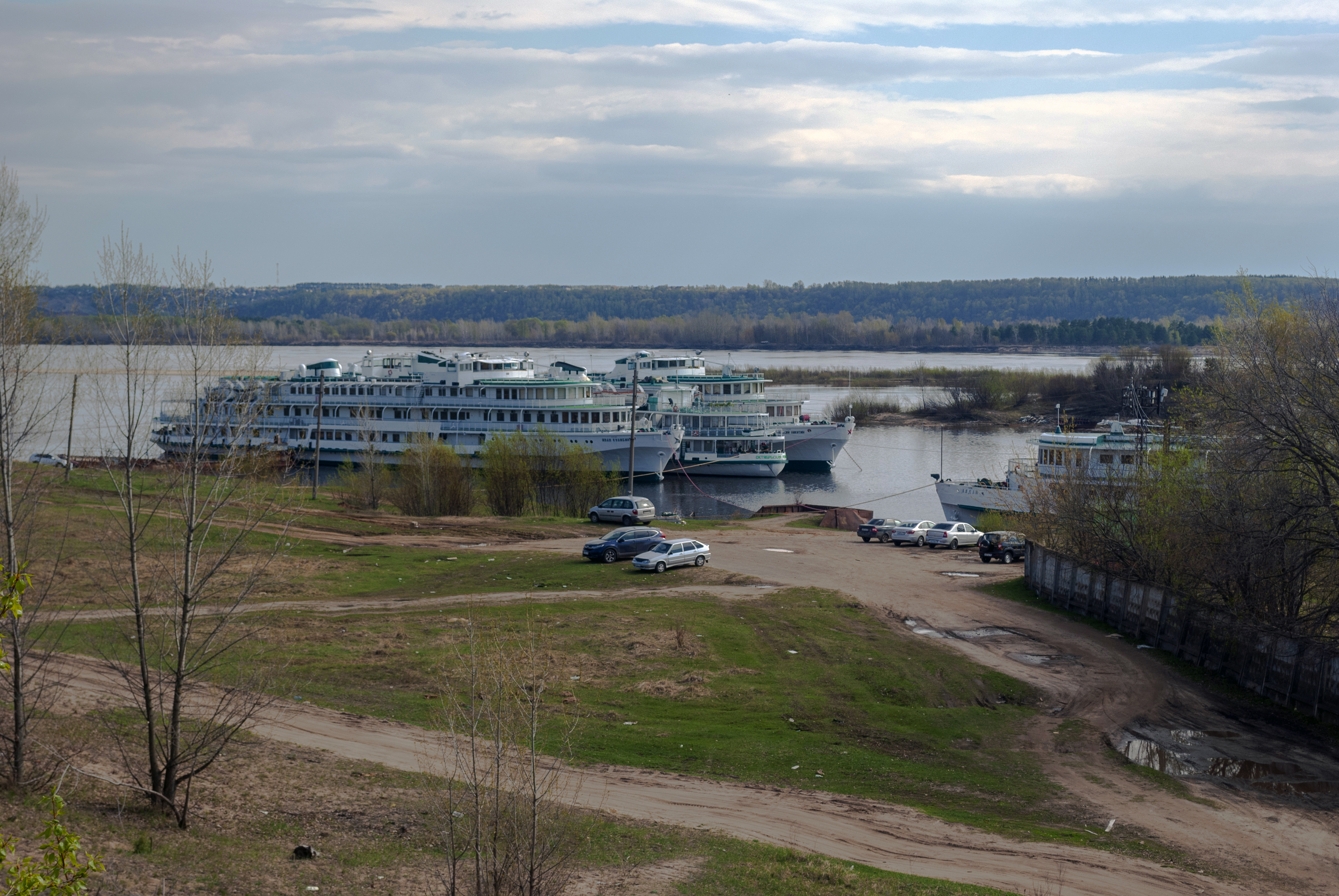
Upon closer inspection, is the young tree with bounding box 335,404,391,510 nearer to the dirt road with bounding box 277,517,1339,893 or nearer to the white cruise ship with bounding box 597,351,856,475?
the dirt road with bounding box 277,517,1339,893

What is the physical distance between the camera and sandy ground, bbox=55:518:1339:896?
14344mm

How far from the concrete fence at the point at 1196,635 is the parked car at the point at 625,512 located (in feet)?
64.1

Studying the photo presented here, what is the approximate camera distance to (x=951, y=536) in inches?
1853

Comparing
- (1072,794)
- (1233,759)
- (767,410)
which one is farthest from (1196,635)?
(767,410)

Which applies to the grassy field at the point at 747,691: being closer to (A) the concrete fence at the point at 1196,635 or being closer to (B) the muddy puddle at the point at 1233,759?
(B) the muddy puddle at the point at 1233,759

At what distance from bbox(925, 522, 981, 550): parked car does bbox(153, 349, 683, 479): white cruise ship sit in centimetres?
3667

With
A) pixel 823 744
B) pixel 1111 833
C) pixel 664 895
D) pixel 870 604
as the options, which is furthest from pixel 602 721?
pixel 870 604

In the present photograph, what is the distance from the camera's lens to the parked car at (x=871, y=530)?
4819 cm

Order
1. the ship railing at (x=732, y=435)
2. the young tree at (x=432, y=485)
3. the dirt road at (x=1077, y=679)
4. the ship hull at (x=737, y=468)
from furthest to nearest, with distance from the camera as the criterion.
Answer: the ship railing at (x=732, y=435)
the ship hull at (x=737, y=468)
the young tree at (x=432, y=485)
the dirt road at (x=1077, y=679)

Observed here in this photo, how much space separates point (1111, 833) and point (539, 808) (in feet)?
30.8

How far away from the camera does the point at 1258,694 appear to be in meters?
24.8

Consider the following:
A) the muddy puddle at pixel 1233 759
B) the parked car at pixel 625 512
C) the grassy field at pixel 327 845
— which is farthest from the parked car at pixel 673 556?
the grassy field at pixel 327 845

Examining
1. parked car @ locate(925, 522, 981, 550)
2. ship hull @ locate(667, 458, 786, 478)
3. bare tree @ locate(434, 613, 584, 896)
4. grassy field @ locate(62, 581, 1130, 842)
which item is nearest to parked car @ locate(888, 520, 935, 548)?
parked car @ locate(925, 522, 981, 550)

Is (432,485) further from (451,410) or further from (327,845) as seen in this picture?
(327,845)
